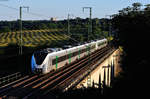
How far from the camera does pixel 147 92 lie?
10.6 metres

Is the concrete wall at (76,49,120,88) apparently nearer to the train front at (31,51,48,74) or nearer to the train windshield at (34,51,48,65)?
the train front at (31,51,48,74)

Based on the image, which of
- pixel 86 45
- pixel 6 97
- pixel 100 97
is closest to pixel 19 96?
pixel 6 97

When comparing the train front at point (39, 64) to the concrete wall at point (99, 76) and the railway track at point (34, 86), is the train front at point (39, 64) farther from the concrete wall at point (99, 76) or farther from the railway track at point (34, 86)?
the concrete wall at point (99, 76)

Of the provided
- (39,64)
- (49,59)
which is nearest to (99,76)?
(49,59)

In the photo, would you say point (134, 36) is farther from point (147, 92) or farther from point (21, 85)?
point (21, 85)

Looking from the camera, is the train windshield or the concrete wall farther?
the train windshield

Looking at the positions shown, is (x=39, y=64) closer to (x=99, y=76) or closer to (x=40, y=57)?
(x=40, y=57)

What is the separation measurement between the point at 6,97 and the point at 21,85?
487 cm

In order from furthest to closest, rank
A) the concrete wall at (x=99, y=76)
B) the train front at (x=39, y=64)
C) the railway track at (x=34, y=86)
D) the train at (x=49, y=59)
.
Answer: the train at (x=49, y=59)
the train front at (x=39, y=64)
the concrete wall at (x=99, y=76)
the railway track at (x=34, y=86)

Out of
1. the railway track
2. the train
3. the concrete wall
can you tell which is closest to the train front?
the train

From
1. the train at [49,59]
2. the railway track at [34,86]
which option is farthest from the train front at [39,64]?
the railway track at [34,86]

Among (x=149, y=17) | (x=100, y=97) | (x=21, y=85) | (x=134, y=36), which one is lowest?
(x=21, y=85)

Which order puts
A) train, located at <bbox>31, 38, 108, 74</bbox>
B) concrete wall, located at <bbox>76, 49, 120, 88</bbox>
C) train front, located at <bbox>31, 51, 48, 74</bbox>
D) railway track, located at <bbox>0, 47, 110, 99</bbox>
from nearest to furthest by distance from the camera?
railway track, located at <bbox>0, 47, 110, 99</bbox>, concrete wall, located at <bbox>76, 49, 120, 88</bbox>, train front, located at <bbox>31, 51, 48, 74</bbox>, train, located at <bbox>31, 38, 108, 74</bbox>

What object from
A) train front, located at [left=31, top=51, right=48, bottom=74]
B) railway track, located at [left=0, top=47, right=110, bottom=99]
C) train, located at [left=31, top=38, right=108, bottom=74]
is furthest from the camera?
train, located at [left=31, top=38, right=108, bottom=74]
